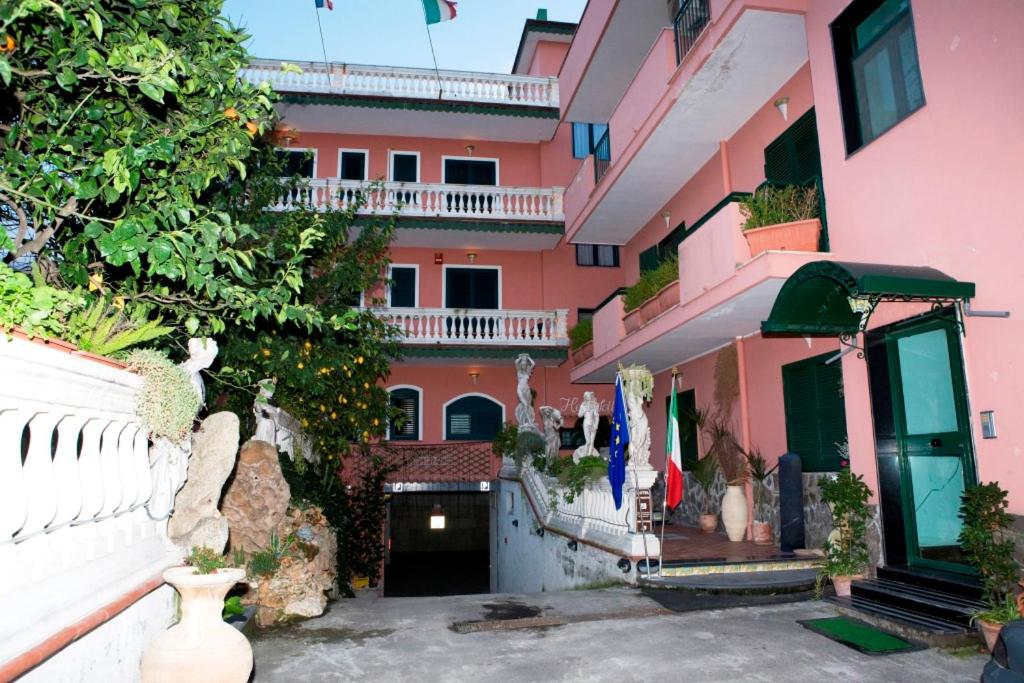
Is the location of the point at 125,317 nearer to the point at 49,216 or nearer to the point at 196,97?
the point at 49,216

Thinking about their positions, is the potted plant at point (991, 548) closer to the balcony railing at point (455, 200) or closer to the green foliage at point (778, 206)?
the green foliage at point (778, 206)

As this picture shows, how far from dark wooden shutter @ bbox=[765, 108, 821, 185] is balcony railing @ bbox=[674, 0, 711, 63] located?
6.86 feet

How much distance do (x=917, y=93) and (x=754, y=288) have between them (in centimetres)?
287

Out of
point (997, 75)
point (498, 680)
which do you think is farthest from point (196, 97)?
point (997, 75)

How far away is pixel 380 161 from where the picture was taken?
2119cm

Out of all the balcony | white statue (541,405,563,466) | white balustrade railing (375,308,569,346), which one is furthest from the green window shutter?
the balcony

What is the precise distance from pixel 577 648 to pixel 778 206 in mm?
6271

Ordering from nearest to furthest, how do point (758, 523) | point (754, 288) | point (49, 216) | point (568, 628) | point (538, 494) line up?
Result: point (49, 216), point (568, 628), point (754, 288), point (758, 523), point (538, 494)

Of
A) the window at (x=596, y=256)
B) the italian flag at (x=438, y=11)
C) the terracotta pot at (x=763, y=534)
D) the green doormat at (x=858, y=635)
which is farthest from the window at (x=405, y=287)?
the green doormat at (x=858, y=635)

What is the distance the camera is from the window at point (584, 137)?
21562 millimetres

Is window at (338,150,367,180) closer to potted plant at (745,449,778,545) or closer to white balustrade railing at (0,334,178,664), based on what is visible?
potted plant at (745,449,778,545)

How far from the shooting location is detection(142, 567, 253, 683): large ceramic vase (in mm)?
3959

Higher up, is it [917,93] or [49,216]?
[917,93]

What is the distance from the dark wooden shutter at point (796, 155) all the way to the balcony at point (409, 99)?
10213 millimetres
